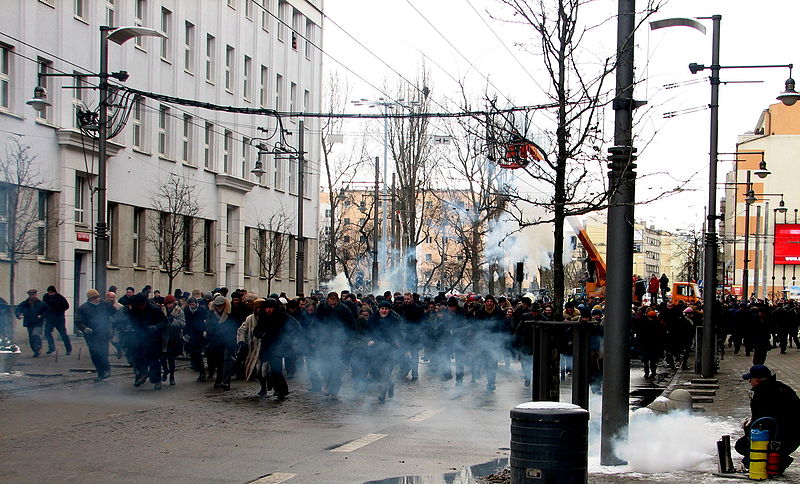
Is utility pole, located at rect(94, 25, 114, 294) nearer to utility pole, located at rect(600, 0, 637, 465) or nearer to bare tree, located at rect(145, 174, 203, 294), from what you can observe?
bare tree, located at rect(145, 174, 203, 294)

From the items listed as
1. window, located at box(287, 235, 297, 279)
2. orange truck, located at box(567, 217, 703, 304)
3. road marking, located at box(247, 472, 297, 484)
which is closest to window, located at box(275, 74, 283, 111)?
window, located at box(287, 235, 297, 279)

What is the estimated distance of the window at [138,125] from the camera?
114 ft

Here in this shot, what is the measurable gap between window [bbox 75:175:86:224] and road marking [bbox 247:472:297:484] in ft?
76.3

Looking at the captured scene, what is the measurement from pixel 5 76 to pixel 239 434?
18527 millimetres

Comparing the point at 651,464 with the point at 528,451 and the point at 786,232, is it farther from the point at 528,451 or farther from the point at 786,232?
the point at 786,232

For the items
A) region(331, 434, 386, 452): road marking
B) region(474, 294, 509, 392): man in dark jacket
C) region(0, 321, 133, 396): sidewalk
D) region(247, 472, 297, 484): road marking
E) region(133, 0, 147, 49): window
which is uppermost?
region(133, 0, 147, 49): window

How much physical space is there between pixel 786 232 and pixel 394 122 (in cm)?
2753

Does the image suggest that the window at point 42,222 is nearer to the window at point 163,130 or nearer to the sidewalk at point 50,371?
the sidewalk at point 50,371

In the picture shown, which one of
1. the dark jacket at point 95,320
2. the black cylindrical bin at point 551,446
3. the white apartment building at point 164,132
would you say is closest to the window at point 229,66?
the white apartment building at point 164,132

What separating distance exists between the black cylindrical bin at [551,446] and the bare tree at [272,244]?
36.5 metres

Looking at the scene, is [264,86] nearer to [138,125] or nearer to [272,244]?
[272,244]

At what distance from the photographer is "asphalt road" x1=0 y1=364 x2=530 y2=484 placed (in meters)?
9.53

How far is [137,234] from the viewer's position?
1387 inches

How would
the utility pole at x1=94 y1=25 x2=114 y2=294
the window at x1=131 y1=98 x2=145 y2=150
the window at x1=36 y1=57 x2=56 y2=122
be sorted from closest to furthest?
1. the utility pole at x1=94 y1=25 x2=114 y2=294
2. the window at x1=36 y1=57 x2=56 y2=122
3. the window at x1=131 y1=98 x2=145 y2=150
